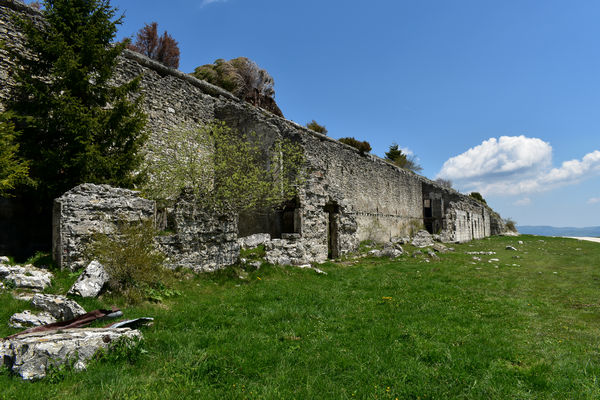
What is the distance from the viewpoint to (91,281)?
18.0 ft

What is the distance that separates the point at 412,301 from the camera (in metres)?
6.75

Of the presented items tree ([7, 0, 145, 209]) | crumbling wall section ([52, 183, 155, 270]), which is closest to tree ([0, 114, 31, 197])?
tree ([7, 0, 145, 209])

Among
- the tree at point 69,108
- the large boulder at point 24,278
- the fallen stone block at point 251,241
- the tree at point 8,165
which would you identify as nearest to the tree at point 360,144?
the fallen stone block at point 251,241

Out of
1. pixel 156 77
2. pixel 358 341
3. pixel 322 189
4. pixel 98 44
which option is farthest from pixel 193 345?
pixel 156 77

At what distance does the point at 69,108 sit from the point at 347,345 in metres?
8.09

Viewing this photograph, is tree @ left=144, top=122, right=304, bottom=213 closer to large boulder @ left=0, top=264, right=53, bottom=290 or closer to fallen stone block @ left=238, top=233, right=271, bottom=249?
fallen stone block @ left=238, top=233, right=271, bottom=249

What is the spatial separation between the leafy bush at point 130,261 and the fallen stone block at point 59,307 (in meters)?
1.05

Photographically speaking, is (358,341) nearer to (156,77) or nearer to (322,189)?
(322,189)

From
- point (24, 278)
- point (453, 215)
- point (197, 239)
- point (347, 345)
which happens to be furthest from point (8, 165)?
point (453, 215)

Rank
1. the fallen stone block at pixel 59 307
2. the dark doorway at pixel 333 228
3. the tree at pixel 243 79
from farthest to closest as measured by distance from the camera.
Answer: the tree at pixel 243 79
the dark doorway at pixel 333 228
the fallen stone block at pixel 59 307

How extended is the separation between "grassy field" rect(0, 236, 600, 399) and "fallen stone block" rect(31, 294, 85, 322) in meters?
0.32

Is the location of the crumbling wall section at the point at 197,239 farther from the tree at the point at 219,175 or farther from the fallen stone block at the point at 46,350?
the fallen stone block at the point at 46,350

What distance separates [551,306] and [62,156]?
11.2 meters

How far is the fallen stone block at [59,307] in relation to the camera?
15.2 ft
